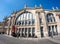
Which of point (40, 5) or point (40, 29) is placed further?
point (40, 5)

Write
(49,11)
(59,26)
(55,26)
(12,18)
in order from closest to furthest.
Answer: (59,26)
(55,26)
(49,11)
(12,18)

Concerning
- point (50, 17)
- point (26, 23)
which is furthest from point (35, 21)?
point (50, 17)

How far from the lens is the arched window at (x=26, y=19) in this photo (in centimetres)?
4812

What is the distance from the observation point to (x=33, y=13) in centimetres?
4881

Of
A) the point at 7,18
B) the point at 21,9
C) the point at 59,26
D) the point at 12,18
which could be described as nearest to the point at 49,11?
the point at 59,26

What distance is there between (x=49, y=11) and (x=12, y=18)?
699 inches

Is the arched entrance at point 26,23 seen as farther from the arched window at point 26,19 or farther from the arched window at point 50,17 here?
the arched window at point 50,17

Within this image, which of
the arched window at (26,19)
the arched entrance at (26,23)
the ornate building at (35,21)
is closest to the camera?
the ornate building at (35,21)

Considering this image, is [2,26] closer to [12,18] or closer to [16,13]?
[12,18]

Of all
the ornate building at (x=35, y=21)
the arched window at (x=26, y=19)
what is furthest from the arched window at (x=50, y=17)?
the arched window at (x=26, y=19)

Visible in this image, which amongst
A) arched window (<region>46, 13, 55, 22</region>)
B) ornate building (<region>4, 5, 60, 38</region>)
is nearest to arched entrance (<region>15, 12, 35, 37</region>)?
ornate building (<region>4, 5, 60, 38</region>)

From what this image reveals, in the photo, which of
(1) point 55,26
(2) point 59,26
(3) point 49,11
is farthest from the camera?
(3) point 49,11

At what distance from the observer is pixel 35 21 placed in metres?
45.8

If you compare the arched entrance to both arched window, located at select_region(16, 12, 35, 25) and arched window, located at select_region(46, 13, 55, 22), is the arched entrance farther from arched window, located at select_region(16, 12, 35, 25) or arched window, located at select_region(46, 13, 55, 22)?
arched window, located at select_region(46, 13, 55, 22)
